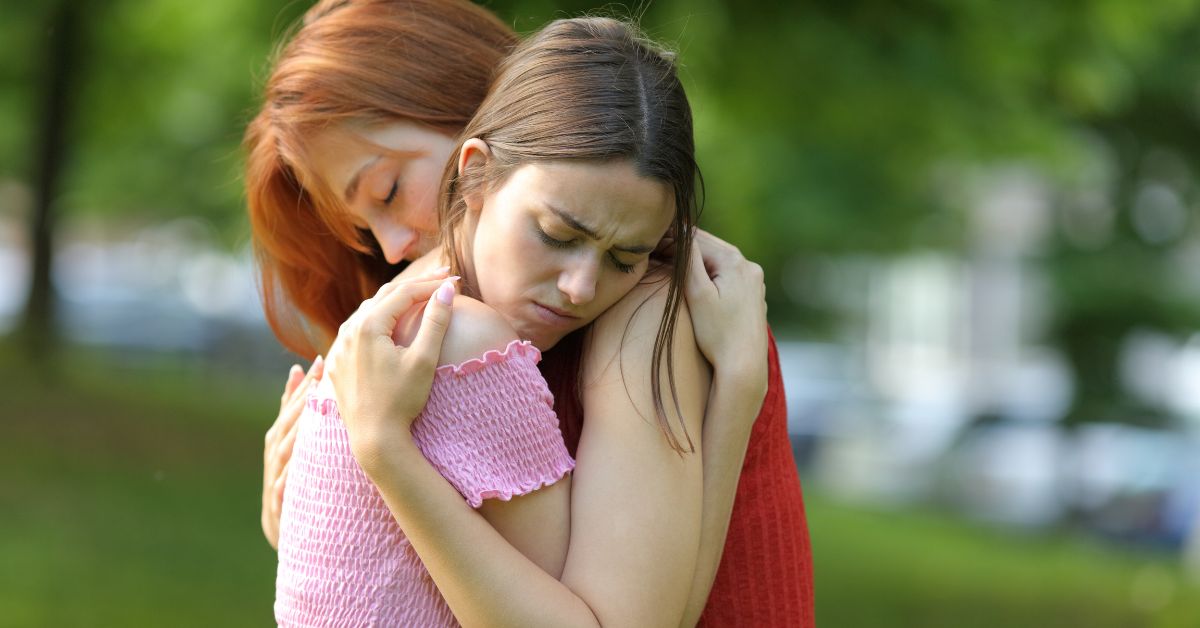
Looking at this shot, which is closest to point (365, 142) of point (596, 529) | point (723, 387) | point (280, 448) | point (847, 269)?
point (280, 448)

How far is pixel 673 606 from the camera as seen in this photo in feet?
5.99

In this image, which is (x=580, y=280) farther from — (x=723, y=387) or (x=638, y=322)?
(x=723, y=387)

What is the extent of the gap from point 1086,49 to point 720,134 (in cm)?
434

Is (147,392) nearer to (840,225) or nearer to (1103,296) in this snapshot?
(840,225)

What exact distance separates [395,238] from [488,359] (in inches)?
24.8

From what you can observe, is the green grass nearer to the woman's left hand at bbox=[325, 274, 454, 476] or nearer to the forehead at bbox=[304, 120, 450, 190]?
the forehead at bbox=[304, 120, 450, 190]

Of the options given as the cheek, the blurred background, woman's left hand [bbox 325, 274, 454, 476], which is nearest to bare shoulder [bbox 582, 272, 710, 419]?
woman's left hand [bbox 325, 274, 454, 476]

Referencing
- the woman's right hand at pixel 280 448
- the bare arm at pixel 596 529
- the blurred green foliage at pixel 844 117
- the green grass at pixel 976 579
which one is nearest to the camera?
the bare arm at pixel 596 529

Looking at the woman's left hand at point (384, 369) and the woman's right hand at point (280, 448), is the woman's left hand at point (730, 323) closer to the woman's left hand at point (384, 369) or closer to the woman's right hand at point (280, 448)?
the woman's left hand at point (384, 369)

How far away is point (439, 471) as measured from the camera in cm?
182

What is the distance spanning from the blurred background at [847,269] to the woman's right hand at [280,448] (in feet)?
3.94

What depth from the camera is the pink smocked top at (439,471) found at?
5.99 ft

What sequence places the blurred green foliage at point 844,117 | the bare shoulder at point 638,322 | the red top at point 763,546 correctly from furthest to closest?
1. the blurred green foliage at point 844,117
2. the red top at point 763,546
3. the bare shoulder at point 638,322

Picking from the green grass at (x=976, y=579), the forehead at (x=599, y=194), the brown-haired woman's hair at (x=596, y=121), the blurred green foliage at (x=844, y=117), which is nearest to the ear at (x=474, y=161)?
the brown-haired woman's hair at (x=596, y=121)
